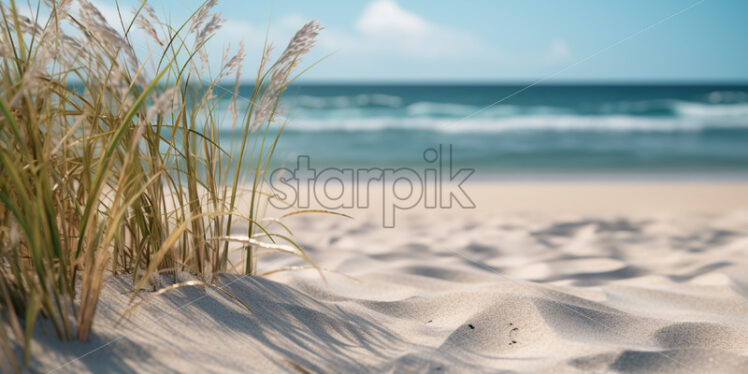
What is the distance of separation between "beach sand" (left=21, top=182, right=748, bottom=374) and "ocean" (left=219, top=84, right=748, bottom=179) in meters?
0.71

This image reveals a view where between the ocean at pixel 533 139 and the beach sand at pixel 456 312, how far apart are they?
713mm

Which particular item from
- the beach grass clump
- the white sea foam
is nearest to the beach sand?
the beach grass clump

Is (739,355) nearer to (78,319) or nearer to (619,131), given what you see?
(78,319)

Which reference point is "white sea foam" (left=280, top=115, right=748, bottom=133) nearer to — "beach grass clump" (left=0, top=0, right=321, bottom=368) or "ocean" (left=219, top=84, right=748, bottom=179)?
"ocean" (left=219, top=84, right=748, bottom=179)

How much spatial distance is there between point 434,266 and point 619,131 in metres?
13.6

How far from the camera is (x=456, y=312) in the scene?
6.20 ft

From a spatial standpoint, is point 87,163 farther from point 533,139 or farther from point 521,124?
point 521,124

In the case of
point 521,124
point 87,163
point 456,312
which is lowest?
point 456,312

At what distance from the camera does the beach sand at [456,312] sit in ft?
4.37

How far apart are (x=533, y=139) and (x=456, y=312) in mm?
11537

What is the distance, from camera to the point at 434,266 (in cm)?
277

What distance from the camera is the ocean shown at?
866cm

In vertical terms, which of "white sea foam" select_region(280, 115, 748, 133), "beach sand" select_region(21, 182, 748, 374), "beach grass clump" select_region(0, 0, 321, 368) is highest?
"white sea foam" select_region(280, 115, 748, 133)

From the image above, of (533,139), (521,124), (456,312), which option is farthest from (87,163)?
(521,124)
